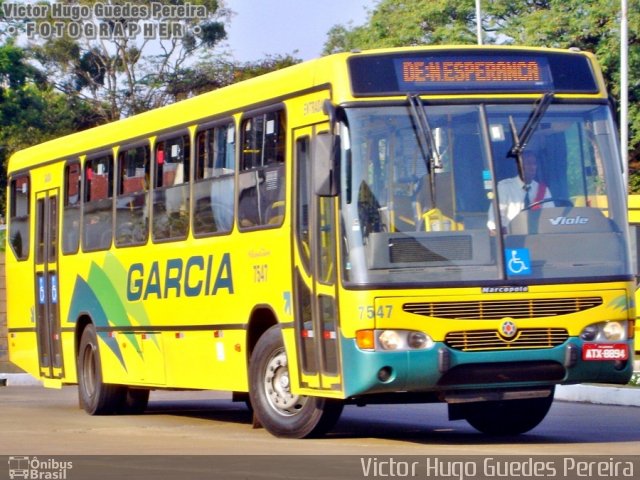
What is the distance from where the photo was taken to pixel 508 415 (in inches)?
539

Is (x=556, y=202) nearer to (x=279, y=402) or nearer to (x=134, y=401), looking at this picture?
(x=279, y=402)

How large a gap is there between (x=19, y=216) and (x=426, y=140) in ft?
31.1

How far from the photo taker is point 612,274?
1198cm

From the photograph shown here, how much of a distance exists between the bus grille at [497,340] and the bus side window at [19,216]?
364 inches

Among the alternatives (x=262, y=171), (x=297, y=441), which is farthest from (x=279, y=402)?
(x=262, y=171)

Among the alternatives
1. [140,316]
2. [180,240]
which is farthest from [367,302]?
[140,316]

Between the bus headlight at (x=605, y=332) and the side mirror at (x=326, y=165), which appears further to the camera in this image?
the bus headlight at (x=605, y=332)

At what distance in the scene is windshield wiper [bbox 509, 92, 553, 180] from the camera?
39.2 feet

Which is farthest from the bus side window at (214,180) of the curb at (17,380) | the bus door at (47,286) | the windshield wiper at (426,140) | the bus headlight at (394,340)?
the curb at (17,380)

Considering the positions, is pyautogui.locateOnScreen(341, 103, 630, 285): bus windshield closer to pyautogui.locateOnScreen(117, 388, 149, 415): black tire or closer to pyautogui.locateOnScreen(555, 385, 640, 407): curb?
pyautogui.locateOnScreen(555, 385, 640, 407): curb

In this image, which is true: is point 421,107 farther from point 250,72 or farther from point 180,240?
point 250,72

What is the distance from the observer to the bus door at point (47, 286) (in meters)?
18.5

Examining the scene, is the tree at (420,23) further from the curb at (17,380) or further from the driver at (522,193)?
the driver at (522,193)

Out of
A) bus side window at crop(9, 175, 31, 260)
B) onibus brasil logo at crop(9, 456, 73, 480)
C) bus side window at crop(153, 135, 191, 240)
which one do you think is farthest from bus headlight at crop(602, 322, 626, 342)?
bus side window at crop(9, 175, 31, 260)
